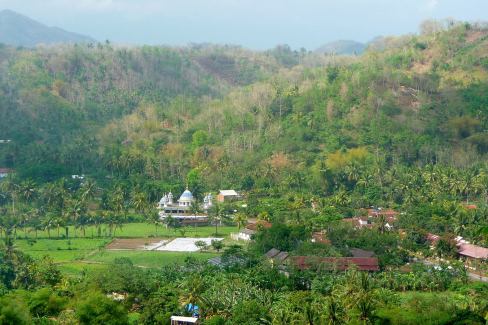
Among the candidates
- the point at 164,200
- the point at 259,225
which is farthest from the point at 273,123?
the point at 259,225

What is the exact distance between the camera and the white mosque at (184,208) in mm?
61375

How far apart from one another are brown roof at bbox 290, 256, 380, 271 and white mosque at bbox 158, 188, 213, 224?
59.4 feet

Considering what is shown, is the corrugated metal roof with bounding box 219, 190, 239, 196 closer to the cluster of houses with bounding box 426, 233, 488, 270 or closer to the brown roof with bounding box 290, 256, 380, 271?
the cluster of houses with bounding box 426, 233, 488, 270

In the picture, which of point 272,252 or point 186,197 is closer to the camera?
point 272,252

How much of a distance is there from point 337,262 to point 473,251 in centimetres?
894

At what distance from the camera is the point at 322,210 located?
57812mm

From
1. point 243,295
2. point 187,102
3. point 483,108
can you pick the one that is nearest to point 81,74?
point 187,102

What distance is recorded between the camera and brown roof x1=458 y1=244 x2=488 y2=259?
47.3m

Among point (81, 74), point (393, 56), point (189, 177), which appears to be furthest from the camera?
point (81, 74)

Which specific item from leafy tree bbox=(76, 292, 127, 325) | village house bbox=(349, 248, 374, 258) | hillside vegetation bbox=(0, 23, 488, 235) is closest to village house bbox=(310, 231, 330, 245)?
village house bbox=(349, 248, 374, 258)

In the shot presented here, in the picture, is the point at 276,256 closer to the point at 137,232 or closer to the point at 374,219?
the point at 374,219

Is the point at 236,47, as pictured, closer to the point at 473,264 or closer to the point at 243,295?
the point at 473,264

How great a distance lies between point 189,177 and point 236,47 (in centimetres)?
7276

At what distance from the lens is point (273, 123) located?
8112 cm
